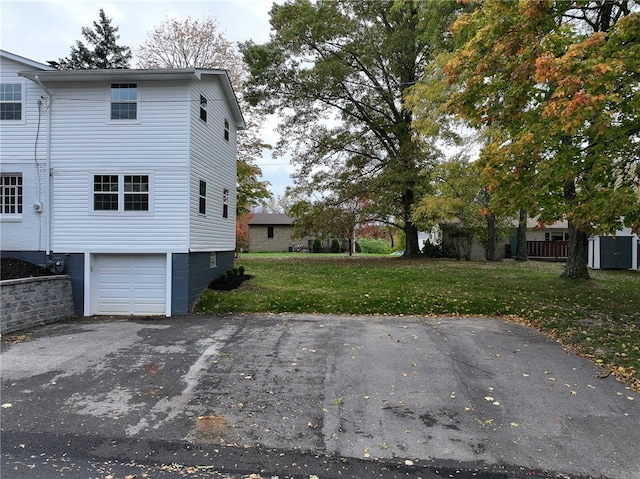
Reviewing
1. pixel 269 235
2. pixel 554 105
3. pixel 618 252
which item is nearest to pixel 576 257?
pixel 618 252

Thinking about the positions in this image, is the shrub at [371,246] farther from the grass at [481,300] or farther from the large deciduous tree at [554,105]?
the large deciduous tree at [554,105]

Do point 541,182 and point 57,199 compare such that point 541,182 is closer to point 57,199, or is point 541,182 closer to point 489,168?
point 489,168

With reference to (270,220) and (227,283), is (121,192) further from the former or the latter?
(270,220)

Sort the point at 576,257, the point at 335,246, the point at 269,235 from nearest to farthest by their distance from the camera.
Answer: the point at 576,257, the point at 335,246, the point at 269,235

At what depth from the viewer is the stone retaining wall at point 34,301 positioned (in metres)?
8.52

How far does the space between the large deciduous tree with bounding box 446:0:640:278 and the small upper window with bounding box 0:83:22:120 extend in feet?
38.0

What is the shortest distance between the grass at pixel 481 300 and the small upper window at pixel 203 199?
248 cm

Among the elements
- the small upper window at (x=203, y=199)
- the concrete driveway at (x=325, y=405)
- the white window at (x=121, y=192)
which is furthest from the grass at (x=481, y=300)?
the white window at (x=121, y=192)

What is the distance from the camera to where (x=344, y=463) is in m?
3.76

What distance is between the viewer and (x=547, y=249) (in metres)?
25.3

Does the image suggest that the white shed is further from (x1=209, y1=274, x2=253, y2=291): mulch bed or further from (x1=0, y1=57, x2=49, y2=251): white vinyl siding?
(x1=0, y1=57, x2=49, y2=251): white vinyl siding

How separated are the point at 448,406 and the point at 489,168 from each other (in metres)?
5.45

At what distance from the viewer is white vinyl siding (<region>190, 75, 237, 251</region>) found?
1102 centimetres

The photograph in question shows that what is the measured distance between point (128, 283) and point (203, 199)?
3200mm
